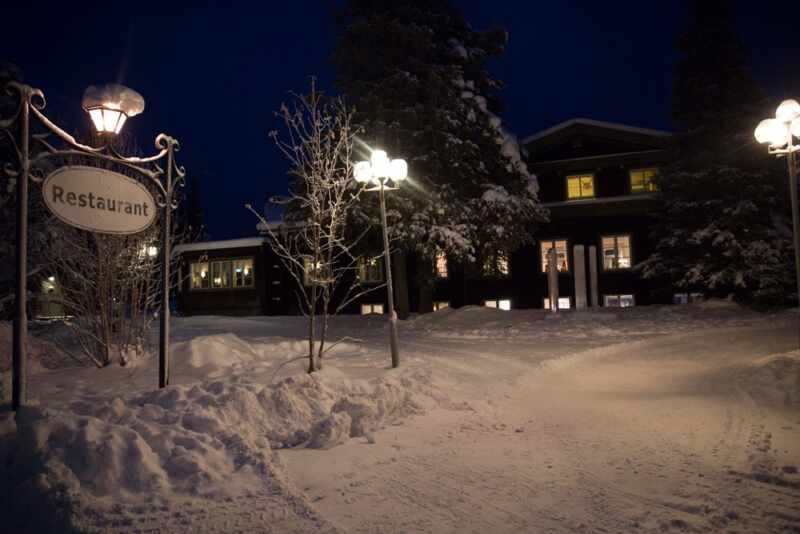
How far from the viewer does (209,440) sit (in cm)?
568

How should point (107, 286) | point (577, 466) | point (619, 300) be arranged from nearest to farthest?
point (577, 466), point (107, 286), point (619, 300)

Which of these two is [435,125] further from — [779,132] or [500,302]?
[500,302]

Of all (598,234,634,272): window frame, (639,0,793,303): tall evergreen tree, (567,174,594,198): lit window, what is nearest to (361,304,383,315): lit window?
(567,174,594,198): lit window

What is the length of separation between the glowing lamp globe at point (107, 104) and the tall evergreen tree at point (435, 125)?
13.3 m

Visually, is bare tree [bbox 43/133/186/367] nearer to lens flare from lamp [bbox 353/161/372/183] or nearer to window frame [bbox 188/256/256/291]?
lens flare from lamp [bbox 353/161/372/183]

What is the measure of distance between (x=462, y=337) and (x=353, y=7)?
46.8ft

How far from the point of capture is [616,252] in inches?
1180

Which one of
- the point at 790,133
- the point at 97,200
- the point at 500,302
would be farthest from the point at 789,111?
the point at 500,302

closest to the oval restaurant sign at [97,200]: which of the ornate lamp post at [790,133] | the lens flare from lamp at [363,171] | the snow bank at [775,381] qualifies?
the lens flare from lamp at [363,171]

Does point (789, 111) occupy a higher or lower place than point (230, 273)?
higher

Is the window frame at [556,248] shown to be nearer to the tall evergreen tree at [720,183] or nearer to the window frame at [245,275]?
the tall evergreen tree at [720,183]

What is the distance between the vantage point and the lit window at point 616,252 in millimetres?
29844

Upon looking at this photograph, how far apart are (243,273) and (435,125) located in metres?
18.5

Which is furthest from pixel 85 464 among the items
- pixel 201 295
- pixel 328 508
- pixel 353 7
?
pixel 201 295
